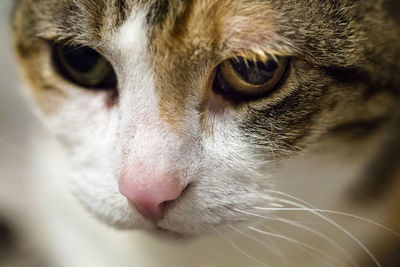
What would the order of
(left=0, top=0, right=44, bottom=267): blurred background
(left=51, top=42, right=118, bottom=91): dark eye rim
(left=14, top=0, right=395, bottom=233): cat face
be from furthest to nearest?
(left=0, top=0, right=44, bottom=267): blurred background < (left=51, top=42, right=118, bottom=91): dark eye rim < (left=14, top=0, right=395, bottom=233): cat face

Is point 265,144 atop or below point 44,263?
atop

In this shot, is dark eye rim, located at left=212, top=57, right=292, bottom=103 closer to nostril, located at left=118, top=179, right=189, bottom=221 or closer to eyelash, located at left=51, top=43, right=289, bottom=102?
eyelash, located at left=51, top=43, right=289, bottom=102

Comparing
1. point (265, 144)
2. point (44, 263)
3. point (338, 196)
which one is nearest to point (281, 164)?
point (265, 144)

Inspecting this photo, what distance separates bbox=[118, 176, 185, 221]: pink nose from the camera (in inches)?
25.2

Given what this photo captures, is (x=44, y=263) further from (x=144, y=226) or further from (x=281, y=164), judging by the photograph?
(x=281, y=164)

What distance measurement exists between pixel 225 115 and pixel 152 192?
0.43 ft

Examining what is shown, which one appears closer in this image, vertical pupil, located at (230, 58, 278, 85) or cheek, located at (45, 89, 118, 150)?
vertical pupil, located at (230, 58, 278, 85)

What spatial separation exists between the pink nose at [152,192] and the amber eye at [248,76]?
13cm

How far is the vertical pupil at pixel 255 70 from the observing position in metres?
0.64

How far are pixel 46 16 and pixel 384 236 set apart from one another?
0.62 m

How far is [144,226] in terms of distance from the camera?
73 centimetres

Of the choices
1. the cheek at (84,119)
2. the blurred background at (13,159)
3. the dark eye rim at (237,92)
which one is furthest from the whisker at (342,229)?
the blurred background at (13,159)

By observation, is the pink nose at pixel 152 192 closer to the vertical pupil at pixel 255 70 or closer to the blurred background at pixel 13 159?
the vertical pupil at pixel 255 70

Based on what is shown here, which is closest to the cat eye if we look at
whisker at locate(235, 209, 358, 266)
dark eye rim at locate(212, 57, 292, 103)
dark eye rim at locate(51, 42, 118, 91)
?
dark eye rim at locate(51, 42, 118, 91)
